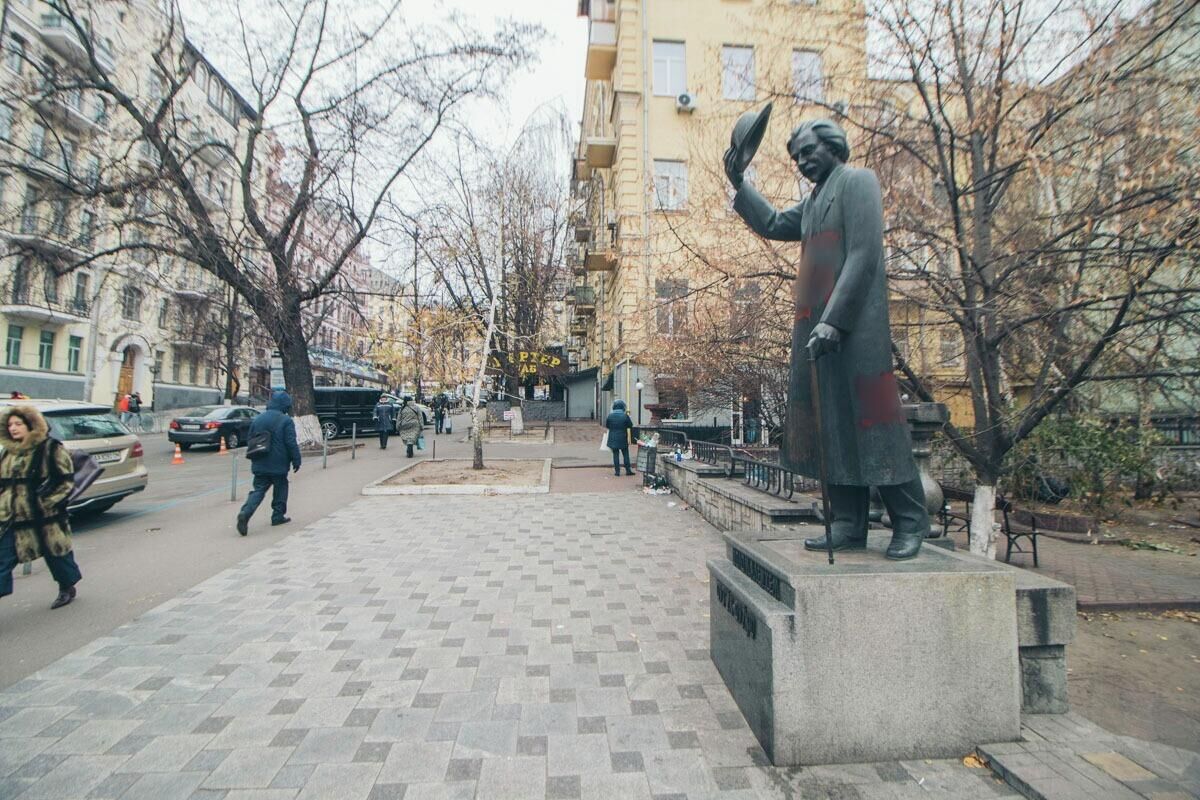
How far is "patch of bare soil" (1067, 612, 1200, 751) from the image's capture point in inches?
121

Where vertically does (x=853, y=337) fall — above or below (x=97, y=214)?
below

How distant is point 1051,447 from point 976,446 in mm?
5359

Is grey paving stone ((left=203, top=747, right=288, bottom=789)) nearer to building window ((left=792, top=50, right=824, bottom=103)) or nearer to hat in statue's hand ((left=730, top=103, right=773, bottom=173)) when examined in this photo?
hat in statue's hand ((left=730, top=103, right=773, bottom=173))

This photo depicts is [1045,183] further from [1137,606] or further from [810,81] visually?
[1137,606]

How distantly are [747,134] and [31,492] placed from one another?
6.19 metres

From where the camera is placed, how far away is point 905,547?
310 centimetres

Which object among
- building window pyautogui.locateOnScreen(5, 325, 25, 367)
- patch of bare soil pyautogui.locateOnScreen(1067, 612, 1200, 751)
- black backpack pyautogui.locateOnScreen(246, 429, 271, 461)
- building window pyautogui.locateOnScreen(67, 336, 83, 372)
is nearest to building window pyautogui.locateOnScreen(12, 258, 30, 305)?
black backpack pyautogui.locateOnScreen(246, 429, 271, 461)

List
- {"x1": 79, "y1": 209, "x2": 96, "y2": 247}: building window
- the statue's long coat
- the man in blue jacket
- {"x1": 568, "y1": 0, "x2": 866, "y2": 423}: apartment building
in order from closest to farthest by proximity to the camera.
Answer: the statue's long coat < {"x1": 568, "y1": 0, "x2": 866, "y2": 423}: apartment building < the man in blue jacket < {"x1": 79, "y1": 209, "x2": 96, "y2": 247}: building window

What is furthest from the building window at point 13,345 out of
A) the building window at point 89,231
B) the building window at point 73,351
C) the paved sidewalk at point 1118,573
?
the paved sidewalk at point 1118,573

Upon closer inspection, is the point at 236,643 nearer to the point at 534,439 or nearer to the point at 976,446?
the point at 976,446

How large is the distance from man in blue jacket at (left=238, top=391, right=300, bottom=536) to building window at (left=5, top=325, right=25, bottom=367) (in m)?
29.8

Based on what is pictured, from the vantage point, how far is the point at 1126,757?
2.59 m

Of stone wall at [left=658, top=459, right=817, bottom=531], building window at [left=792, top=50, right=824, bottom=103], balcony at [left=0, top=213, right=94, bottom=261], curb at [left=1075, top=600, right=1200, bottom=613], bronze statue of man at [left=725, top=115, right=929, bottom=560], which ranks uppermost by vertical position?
building window at [left=792, top=50, right=824, bottom=103]

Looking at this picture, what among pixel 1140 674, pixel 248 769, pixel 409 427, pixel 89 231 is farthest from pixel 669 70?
pixel 248 769
